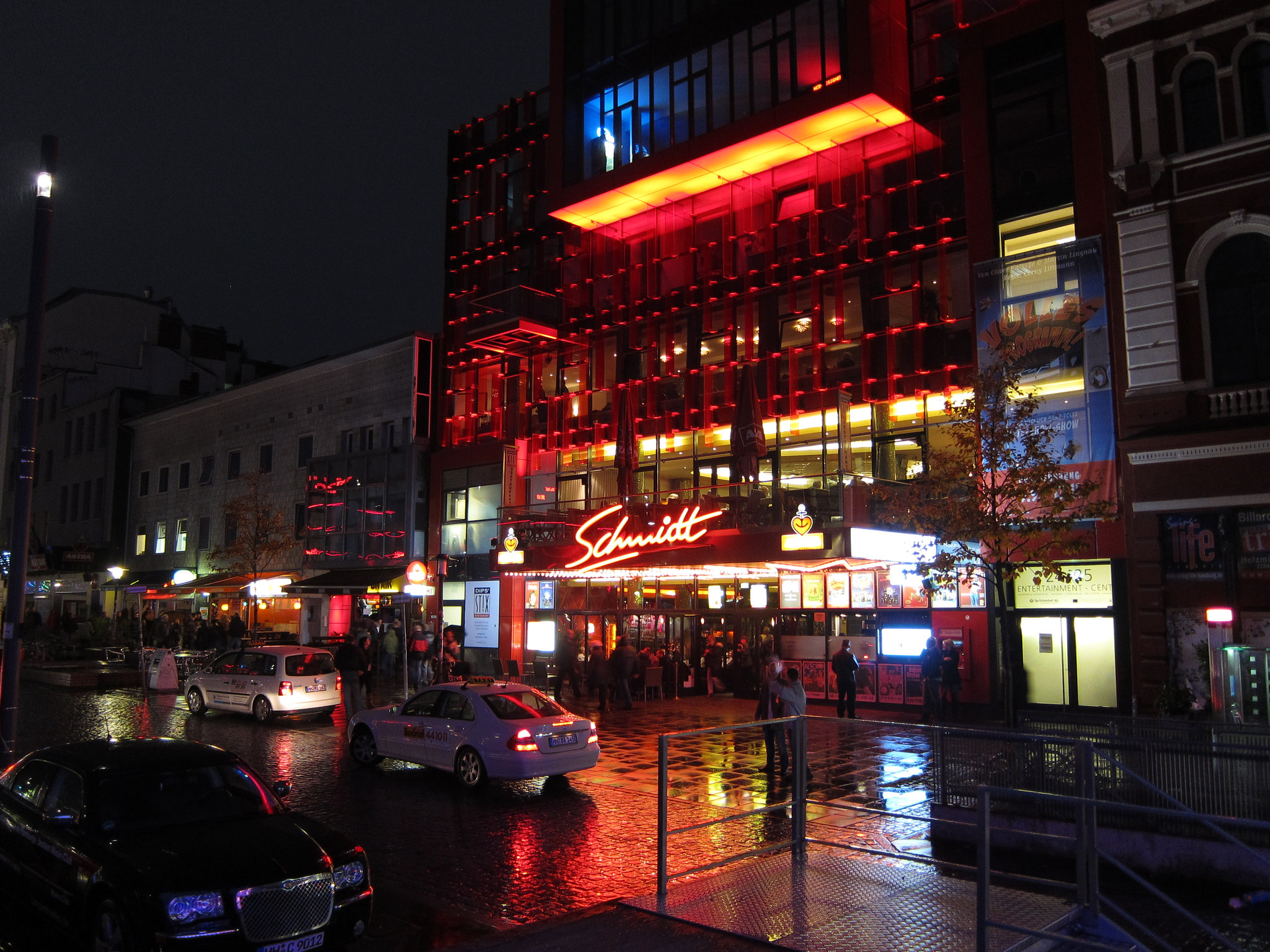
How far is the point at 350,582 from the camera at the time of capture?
37.9m

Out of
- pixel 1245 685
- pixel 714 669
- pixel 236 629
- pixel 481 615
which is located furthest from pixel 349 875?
pixel 236 629

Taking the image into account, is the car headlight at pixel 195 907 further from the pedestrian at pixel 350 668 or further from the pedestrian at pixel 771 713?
the pedestrian at pixel 350 668

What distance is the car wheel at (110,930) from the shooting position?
21.9ft

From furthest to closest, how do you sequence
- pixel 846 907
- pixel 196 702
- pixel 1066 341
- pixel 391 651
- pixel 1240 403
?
pixel 391 651
pixel 196 702
pixel 1066 341
pixel 1240 403
pixel 846 907

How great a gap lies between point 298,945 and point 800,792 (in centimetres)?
487

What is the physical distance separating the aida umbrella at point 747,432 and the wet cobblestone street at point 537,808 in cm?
624

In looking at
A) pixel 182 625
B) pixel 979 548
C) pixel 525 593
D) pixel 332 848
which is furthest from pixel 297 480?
pixel 332 848

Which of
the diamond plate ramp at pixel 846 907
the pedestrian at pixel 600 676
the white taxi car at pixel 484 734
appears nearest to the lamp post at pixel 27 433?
the white taxi car at pixel 484 734

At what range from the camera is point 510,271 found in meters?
37.5

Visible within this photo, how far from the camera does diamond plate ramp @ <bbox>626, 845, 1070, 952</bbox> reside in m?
7.35

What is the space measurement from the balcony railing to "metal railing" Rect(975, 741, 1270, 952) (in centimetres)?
1182

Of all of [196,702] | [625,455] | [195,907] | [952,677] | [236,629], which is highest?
[625,455]

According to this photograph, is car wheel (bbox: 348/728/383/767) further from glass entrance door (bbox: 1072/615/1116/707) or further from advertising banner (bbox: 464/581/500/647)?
advertising banner (bbox: 464/581/500/647)

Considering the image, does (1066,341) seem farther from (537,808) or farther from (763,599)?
(537,808)
